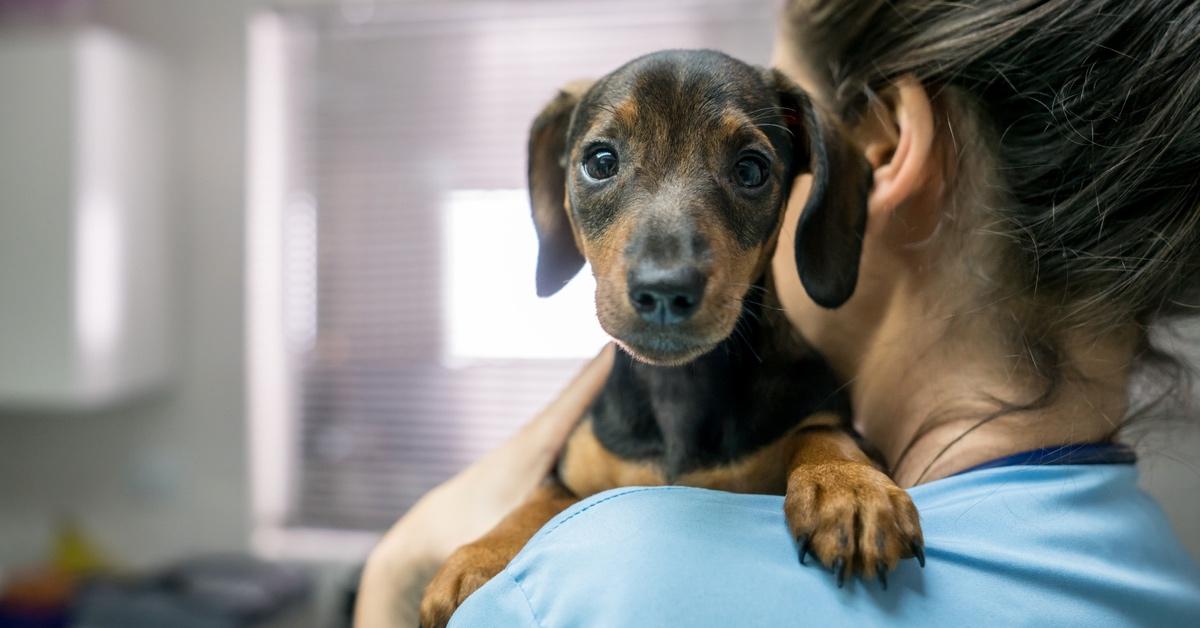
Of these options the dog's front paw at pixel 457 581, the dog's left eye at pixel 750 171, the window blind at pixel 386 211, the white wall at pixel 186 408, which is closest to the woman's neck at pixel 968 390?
the dog's left eye at pixel 750 171

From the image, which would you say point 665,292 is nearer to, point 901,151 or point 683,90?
point 683,90

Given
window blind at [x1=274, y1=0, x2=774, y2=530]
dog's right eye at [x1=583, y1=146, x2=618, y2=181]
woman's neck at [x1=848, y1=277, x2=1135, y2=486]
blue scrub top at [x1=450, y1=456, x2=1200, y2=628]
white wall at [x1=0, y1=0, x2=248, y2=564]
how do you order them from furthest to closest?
white wall at [x1=0, y1=0, x2=248, y2=564], window blind at [x1=274, y1=0, x2=774, y2=530], woman's neck at [x1=848, y1=277, x2=1135, y2=486], dog's right eye at [x1=583, y1=146, x2=618, y2=181], blue scrub top at [x1=450, y1=456, x2=1200, y2=628]

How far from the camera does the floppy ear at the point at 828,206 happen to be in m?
0.73

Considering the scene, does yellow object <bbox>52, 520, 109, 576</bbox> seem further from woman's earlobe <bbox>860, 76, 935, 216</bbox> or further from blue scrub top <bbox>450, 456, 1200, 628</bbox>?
woman's earlobe <bbox>860, 76, 935, 216</bbox>

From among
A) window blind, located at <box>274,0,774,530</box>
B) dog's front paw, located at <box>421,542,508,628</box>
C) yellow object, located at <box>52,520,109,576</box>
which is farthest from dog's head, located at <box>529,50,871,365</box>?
yellow object, located at <box>52,520,109,576</box>

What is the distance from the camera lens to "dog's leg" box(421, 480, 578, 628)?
743mm

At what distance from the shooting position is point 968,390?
84 centimetres

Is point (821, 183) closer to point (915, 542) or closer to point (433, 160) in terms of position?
point (915, 542)

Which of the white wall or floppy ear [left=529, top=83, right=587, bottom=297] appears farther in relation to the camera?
the white wall

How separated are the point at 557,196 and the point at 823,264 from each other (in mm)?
221

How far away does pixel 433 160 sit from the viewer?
9.46 ft

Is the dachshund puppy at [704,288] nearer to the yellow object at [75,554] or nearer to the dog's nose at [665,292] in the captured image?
the dog's nose at [665,292]

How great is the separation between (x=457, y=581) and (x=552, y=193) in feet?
1.04

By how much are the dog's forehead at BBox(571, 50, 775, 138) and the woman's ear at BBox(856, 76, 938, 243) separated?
0.38ft
